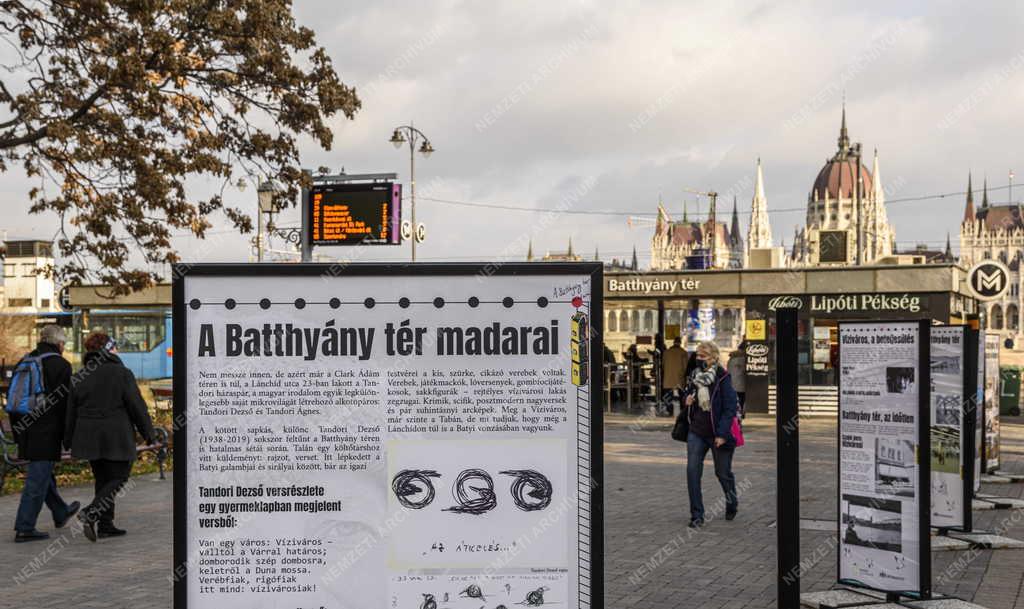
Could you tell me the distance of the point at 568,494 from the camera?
3324mm

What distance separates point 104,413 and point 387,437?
22.1 ft

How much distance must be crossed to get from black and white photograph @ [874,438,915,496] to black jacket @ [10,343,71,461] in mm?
6576

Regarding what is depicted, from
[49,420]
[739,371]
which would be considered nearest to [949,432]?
[49,420]

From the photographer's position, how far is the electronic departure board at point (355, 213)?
17.5 metres

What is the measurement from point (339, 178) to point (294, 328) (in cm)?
1478

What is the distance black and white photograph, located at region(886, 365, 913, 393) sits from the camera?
22.7ft

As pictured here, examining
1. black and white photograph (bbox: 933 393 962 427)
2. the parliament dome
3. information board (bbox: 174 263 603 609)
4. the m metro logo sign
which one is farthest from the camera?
the parliament dome

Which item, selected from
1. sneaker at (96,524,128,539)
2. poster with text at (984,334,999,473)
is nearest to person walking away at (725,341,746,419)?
poster with text at (984,334,999,473)

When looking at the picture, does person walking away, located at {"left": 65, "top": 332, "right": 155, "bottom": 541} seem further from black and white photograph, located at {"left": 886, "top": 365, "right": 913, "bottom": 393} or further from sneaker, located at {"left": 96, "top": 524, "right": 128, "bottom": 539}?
black and white photograph, located at {"left": 886, "top": 365, "right": 913, "bottom": 393}

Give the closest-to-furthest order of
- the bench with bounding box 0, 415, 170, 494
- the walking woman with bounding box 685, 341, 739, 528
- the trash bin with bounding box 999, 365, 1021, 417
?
the walking woman with bounding box 685, 341, 739, 528
the bench with bounding box 0, 415, 170, 494
the trash bin with bounding box 999, 365, 1021, 417

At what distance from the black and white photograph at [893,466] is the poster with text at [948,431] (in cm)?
270

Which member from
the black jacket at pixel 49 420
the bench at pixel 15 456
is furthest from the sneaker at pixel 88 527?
the bench at pixel 15 456

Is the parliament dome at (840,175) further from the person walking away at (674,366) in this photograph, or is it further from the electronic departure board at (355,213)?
the electronic departure board at (355,213)

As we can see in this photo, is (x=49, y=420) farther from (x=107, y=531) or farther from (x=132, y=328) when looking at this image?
(x=132, y=328)
